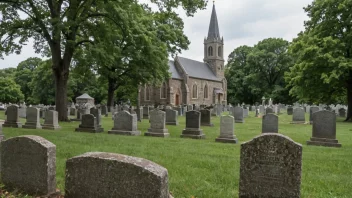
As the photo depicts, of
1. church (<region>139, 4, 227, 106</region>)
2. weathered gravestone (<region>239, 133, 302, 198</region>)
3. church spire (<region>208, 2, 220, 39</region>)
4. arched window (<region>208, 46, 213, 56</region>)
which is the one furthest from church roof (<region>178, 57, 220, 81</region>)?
weathered gravestone (<region>239, 133, 302, 198</region>)

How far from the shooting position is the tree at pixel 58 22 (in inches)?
586

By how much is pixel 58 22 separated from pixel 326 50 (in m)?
16.8

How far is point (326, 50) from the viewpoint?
21.1 m

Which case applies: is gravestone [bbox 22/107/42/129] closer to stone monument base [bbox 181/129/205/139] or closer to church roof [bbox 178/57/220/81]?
stone monument base [bbox 181/129/205/139]

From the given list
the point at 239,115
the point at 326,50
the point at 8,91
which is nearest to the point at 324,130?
the point at 239,115

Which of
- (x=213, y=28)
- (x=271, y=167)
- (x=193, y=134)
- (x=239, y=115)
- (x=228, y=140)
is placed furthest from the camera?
(x=213, y=28)

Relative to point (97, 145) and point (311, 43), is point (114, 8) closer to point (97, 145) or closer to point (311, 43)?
point (97, 145)

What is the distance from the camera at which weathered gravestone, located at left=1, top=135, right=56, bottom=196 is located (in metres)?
4.64

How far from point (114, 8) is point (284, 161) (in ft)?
40.9

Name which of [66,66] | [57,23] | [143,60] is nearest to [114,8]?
[57,23]

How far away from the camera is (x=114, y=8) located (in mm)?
14898

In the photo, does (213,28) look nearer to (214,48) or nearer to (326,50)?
(214,48)

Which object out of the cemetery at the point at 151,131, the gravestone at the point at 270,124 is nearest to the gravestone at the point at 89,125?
the cemetery at the point at 151,131

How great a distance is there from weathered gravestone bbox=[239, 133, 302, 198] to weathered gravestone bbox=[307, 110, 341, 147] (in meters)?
7.37
